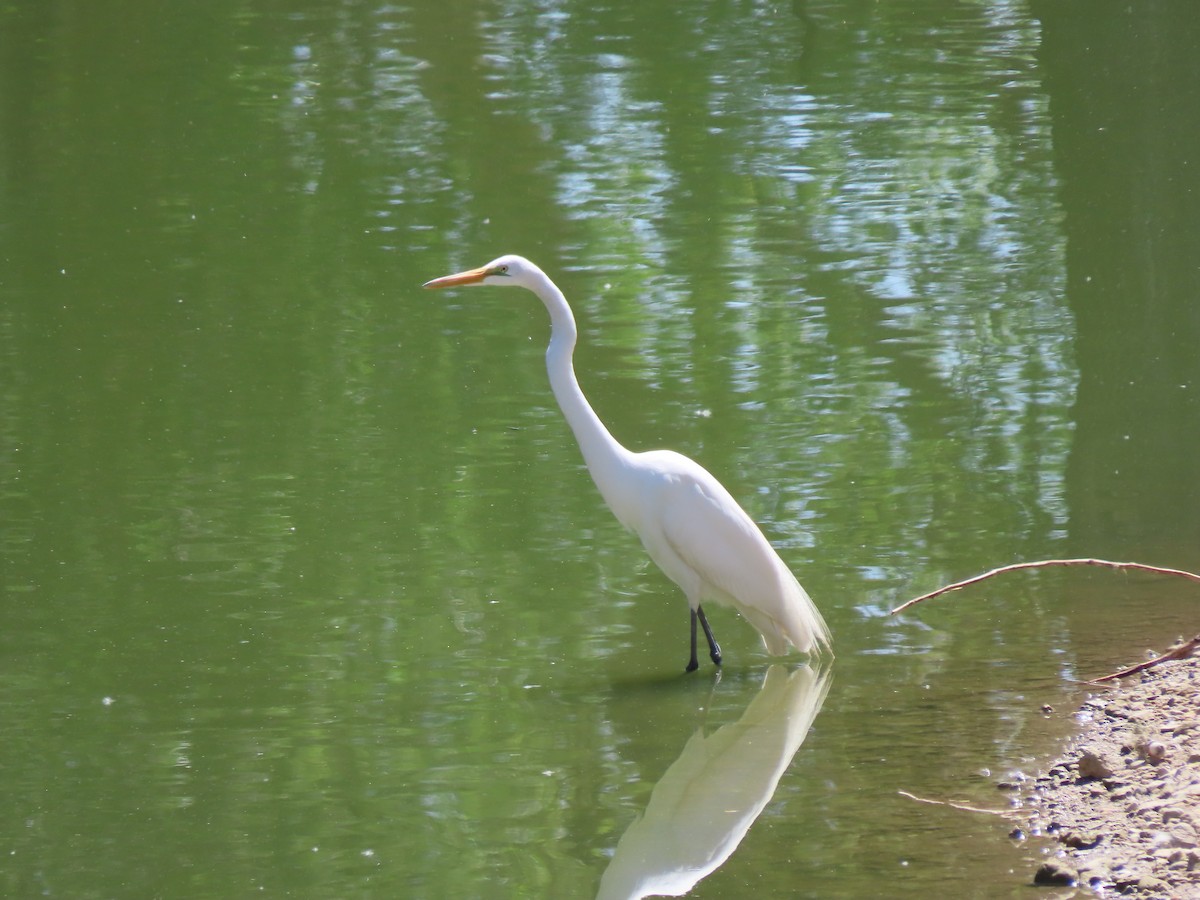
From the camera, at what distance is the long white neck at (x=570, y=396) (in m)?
5.22

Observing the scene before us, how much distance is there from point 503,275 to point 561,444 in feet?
5.53

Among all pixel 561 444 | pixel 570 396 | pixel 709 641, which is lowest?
pixel 561 444

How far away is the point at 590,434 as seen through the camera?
17.2 ft

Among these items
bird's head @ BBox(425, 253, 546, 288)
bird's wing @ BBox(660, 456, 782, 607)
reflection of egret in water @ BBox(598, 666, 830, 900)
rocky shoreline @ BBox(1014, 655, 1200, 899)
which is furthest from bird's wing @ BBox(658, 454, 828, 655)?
rocky shoreline @ BBox(1014, 655, 1200, 899)

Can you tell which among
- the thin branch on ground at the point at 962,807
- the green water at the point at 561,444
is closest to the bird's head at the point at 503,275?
the green water at the point at 561,444

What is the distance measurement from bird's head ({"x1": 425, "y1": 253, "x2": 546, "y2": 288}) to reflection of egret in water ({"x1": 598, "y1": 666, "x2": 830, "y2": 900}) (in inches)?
58.3

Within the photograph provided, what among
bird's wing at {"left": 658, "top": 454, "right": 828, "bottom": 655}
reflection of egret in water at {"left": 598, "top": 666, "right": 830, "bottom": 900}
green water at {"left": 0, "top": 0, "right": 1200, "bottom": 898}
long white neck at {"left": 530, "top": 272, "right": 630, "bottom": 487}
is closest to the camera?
reflection of egret in water at {"left": 598, "top": 666, "right": 830, "bottom": 900}

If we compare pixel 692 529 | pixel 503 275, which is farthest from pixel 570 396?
pixel 692 529

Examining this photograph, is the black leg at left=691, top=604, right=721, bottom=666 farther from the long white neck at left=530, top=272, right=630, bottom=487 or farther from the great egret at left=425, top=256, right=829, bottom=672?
the long white neck at left=530, top=272, right=630, bottom=487

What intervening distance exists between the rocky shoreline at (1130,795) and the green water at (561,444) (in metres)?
0.13

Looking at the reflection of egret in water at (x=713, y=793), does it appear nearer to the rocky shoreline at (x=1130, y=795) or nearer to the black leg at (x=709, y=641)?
the black leg at (x=709, y=641)

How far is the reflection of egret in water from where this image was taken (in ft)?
12.3

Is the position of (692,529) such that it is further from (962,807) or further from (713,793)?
(962,807)

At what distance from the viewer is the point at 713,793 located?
418 centimetres
